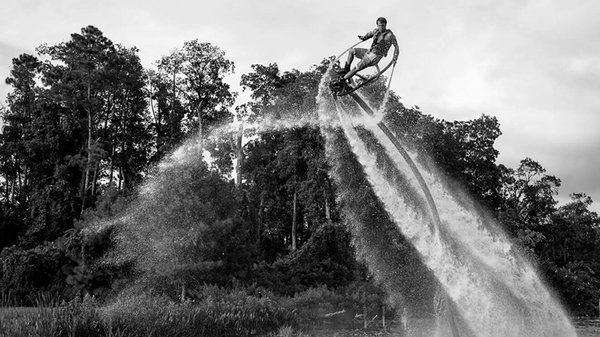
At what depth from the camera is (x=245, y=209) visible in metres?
45.8

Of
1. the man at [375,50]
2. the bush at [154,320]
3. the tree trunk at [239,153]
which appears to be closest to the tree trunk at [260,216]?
the tree trunk at [239,153]

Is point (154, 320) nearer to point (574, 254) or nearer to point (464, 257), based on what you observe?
point (464, 257)

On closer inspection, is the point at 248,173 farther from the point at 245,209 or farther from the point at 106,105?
the point at 106,105

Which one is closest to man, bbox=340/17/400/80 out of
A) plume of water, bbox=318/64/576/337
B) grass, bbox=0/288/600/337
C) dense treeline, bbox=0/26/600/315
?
plume of water, bbox=318/64/576/337

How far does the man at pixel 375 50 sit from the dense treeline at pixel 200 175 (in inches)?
659

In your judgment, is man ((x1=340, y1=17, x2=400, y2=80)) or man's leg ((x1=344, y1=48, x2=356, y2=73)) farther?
man's leg ((x1=344, y1=48, x2=356, y2=73))

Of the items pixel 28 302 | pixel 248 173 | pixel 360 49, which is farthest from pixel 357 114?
pixel 248 173

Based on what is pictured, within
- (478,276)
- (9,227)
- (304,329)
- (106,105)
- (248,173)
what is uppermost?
(106,105)

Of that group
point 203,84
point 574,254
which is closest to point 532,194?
point 574,254

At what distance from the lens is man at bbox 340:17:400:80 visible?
12289 mm

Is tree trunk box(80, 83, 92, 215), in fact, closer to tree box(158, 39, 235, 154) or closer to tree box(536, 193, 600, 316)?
tree box(158, 39, 235, 154)

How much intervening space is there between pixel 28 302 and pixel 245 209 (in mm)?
18786

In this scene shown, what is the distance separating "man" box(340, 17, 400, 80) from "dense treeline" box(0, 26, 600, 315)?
659 inches

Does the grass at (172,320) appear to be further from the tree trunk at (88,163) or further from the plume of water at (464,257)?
the tree trunk at (88,163)
